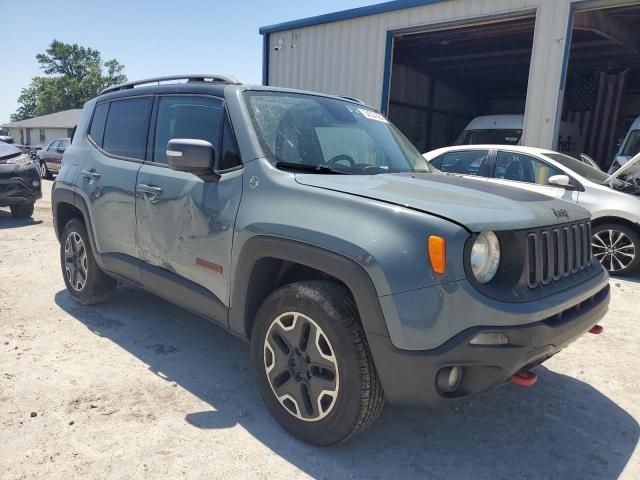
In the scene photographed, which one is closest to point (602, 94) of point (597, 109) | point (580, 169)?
point (597, 109)

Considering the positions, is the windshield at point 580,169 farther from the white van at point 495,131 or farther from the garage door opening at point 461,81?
the garage door opening at point 461,81

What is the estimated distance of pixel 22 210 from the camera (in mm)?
9211

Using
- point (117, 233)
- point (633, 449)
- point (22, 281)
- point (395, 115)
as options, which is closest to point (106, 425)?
point (117, 233)

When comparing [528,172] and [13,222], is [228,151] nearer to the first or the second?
[528,172]

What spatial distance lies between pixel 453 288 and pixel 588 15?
416 inches

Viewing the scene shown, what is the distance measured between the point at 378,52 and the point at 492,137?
3148mm

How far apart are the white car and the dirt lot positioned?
8.32ft

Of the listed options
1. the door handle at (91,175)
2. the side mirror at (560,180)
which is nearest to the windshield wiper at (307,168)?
the door handle at (91,175)

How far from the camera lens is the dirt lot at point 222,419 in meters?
2.40

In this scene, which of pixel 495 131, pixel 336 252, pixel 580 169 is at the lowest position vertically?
pixel 336 252

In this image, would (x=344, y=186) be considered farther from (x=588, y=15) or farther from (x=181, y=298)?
(x=588, y=15)

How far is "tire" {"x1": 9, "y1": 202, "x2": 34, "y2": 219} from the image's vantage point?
9141 mm

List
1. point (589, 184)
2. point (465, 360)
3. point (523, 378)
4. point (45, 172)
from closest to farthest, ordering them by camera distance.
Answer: point (465, 360) < point (523, 378) < point (589, 184) < point (45, 172)

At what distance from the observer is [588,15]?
33.2 feet
